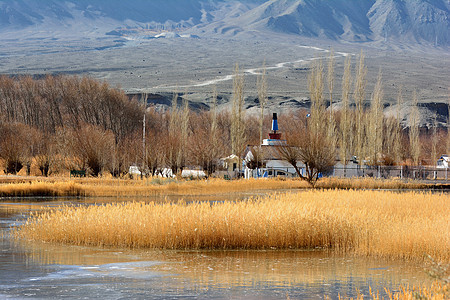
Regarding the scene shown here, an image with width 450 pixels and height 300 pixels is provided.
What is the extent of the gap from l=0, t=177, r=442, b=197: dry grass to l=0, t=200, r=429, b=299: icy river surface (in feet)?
67.0

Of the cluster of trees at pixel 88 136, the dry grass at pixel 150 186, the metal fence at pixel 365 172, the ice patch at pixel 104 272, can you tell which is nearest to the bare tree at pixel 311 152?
the dry grass at pixel 150 186

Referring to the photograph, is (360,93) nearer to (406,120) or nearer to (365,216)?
(365,216)

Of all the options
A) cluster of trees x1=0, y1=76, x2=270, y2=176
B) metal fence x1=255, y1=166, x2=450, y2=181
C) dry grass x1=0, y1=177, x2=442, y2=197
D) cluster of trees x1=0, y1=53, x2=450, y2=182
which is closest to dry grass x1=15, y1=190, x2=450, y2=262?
dry grass x1=0, y1=177, x2=442, y2=197

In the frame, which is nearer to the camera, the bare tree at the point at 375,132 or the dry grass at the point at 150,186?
the dry grass at the point at 150,186

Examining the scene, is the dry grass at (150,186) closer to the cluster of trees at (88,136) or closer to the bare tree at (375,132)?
the cluster of trees at (88,136)

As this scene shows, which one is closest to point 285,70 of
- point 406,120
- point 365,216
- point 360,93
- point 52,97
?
point 406,120

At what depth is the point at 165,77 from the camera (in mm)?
179125

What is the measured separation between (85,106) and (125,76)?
94.1 m

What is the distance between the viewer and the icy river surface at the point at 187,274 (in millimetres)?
13750

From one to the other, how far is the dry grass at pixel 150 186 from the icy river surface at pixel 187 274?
2043 centimetres

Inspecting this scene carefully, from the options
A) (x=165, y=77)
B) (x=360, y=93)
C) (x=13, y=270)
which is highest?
(x=165, y=77)

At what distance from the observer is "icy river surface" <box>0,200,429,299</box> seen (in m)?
13.8

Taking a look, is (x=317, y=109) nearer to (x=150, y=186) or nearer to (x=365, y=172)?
(x=365, y=172)

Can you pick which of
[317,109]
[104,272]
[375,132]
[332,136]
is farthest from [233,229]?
[375,132]
